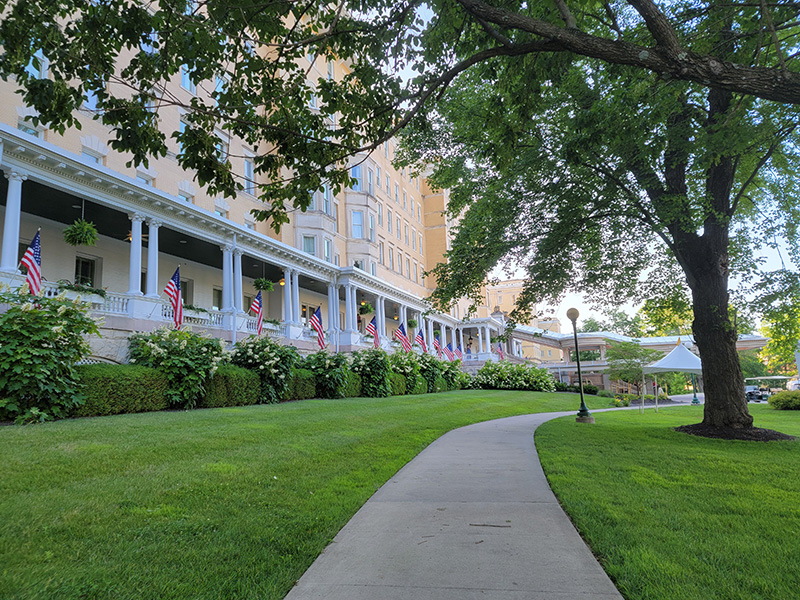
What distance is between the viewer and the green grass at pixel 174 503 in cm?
307

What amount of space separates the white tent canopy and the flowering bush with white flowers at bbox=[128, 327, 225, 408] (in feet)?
64.4

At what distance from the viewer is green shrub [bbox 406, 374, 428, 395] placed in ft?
77.1

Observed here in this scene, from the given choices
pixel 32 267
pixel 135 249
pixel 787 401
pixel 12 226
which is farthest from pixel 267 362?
pixel 787 401

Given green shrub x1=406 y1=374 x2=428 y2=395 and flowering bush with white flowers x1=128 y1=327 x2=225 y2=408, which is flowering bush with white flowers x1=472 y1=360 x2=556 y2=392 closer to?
green shrub x1=406 y1=374 x2=428 y2=395

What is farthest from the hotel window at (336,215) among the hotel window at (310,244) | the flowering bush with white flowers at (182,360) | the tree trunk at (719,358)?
the tree trunk at (719,358)

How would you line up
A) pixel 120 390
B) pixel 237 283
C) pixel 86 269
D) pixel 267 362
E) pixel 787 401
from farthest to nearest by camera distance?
1. pixel 787 401
2. pixel 237 283
3. pixel 86 269
4. pixel 267 362
5. pixel 120 390

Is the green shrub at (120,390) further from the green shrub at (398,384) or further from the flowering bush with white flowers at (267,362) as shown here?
the green shrub at (398,384)

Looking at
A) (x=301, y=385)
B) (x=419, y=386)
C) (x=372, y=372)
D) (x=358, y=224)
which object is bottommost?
(x=419, y=386)

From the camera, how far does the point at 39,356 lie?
355 inches

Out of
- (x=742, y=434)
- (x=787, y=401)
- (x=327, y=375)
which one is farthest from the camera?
(x=787, y=401)

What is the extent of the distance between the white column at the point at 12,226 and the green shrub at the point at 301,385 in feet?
27.2

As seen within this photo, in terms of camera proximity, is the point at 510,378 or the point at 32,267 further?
the point at 510,378

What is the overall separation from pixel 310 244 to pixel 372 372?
1470 centimetres

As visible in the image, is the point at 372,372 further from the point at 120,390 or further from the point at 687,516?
the point at 687,516
